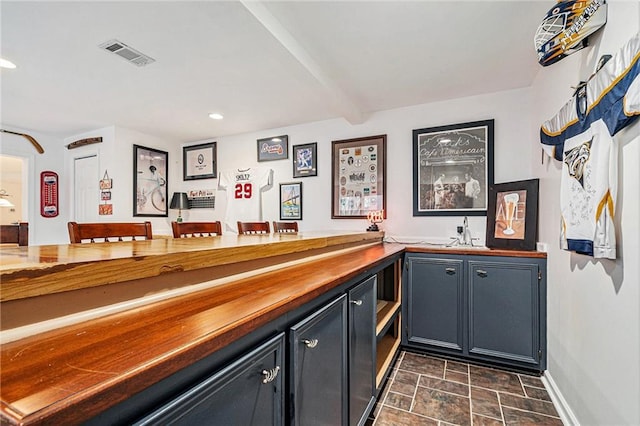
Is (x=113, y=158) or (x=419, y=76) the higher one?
(x=419, y=76)

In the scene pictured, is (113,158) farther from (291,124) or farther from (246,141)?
(291,124)

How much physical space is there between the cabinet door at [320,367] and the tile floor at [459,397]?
2.52 feet

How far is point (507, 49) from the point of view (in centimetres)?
228

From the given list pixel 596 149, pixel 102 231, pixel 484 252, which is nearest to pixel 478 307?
pixel 484 252

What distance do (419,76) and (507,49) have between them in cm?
68

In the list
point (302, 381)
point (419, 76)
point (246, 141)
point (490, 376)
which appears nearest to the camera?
point (302, 381)

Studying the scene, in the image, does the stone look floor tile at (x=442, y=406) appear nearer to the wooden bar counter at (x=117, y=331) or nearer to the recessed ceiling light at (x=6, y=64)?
the wooden bar counter at (x=117, y=331)

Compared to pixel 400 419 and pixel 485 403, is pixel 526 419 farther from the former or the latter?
pixel 400 419

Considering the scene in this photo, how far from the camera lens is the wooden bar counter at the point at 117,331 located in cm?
40

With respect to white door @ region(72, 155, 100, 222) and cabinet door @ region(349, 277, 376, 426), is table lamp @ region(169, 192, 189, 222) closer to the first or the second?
white door @ region(72, 155, 100, 222)

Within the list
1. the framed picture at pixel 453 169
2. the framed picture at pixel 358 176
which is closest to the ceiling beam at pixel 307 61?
the framed picture at pixel 358 176

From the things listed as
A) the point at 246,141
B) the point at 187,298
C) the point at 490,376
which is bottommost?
the point at 490,376

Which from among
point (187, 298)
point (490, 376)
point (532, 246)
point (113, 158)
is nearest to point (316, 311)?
point (187, 298)

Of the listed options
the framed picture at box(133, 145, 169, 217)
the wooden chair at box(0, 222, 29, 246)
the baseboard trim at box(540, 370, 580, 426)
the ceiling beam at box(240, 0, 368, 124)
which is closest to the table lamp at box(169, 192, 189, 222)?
the framed picture at box(133, 145, 169, 217)
